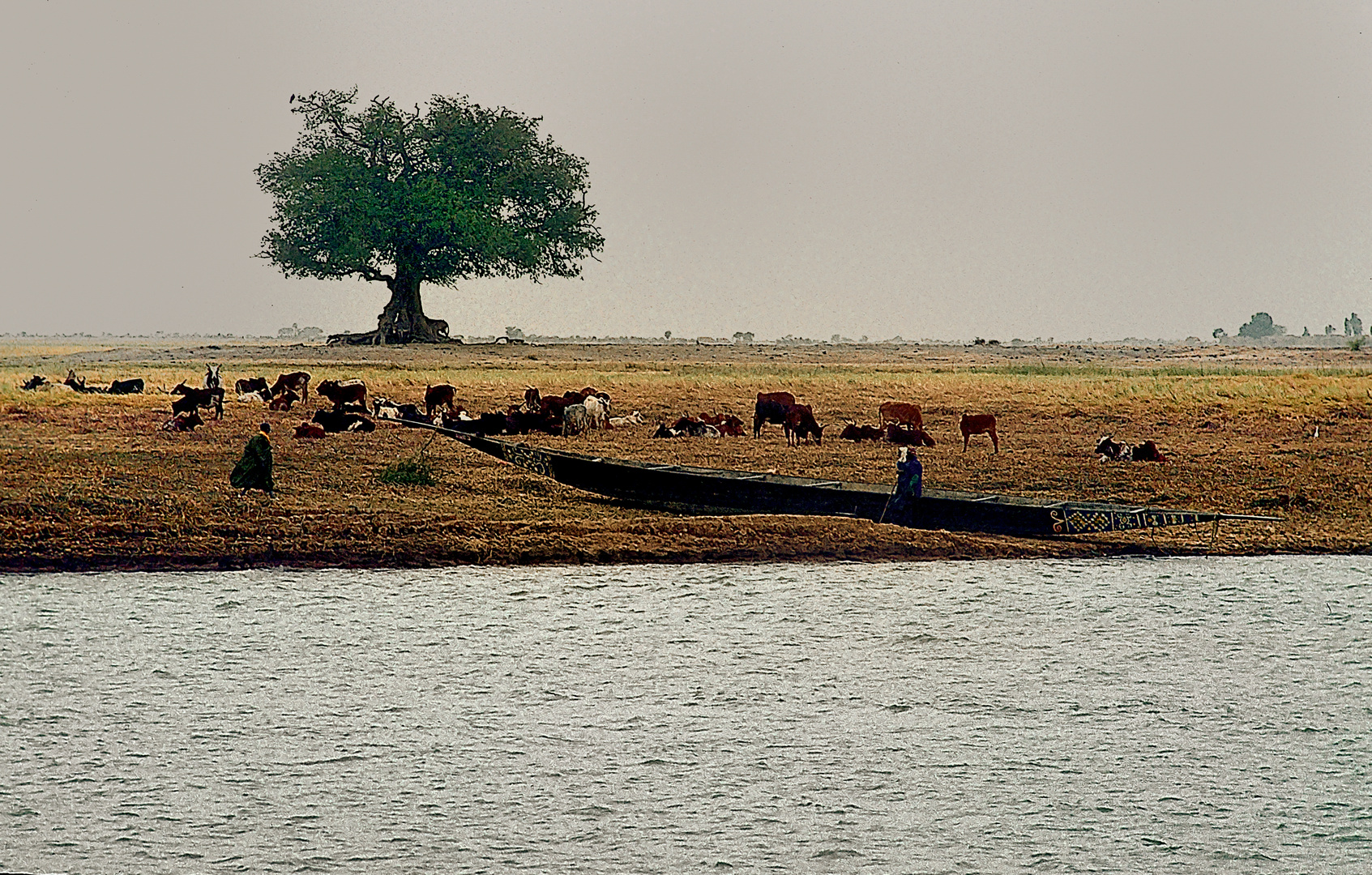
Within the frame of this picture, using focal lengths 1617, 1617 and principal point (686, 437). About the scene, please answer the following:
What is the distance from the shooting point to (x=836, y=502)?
16.6m

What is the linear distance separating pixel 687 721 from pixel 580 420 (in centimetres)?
1618

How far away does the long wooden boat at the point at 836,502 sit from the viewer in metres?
15.8

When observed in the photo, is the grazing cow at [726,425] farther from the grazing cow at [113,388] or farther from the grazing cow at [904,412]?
the grazing cow at [113,388]

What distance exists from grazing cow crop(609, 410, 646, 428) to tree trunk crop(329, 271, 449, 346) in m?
30.3

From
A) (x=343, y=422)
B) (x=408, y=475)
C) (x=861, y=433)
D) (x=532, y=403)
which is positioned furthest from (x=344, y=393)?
(x=861, y=433)

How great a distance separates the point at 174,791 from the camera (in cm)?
788

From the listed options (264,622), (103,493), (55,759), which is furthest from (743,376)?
(55,759)

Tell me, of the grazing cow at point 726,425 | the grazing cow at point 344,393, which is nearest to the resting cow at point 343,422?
the grazing cow at point 344,393

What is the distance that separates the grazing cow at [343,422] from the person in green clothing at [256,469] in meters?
6.33

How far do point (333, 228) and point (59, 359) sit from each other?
37.7 feet

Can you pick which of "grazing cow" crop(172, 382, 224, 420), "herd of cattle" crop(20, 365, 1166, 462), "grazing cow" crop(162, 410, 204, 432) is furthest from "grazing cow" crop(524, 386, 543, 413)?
"grazing cow" crop(162, 410, 204, 432)

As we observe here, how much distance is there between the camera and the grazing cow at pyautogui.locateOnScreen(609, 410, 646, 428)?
2672cm

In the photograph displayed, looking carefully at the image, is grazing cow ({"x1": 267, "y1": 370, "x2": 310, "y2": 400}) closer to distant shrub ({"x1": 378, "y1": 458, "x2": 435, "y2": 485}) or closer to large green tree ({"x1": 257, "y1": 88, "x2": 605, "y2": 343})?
distant shrub ({"x1": 378, "y1": 458, "x2": 435, "y2": 485})

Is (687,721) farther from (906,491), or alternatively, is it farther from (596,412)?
(596,412)
